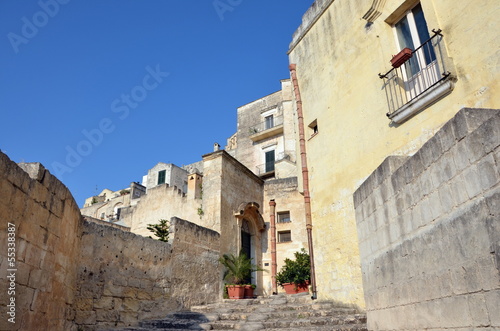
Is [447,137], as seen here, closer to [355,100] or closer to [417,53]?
[417,53]

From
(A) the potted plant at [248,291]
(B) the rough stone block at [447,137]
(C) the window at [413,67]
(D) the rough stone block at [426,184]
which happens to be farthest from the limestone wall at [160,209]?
(B) the rough stone block at [447,137]

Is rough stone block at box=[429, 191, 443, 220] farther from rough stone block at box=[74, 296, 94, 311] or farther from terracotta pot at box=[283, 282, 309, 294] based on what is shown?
terracotta pot at box=[283, 282, 309, 294]

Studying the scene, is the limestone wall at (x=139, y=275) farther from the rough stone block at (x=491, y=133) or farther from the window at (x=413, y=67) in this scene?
the rough stone block at (x=491, y=133)

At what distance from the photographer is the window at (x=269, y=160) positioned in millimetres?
26788

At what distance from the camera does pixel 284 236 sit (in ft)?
49.7

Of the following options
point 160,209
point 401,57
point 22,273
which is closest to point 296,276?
point 160,209

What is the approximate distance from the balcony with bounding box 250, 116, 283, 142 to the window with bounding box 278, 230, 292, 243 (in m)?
12.8

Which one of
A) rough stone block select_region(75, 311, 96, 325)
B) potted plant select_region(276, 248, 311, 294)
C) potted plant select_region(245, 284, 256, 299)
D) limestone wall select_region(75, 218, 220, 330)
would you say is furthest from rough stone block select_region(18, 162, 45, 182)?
potted plant select_region(276, 248, 311, 294)

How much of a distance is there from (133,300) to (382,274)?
563 cm

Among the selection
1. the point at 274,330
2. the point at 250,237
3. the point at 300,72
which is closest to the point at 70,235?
the point at 274,330

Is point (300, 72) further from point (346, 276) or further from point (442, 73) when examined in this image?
point (346, 276)

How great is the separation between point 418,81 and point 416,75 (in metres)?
0.14

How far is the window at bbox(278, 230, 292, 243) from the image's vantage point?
1500 cm

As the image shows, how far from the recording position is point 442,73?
6418mm
